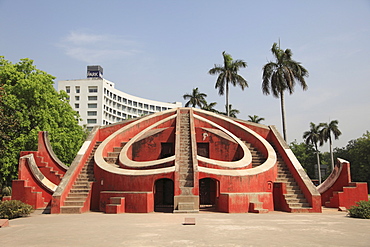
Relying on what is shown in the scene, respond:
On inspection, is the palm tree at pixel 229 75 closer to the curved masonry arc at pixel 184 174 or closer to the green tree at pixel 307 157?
the curved masonry arc at pixel 184 174

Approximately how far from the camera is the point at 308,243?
231 inches

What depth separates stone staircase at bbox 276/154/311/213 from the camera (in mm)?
12383

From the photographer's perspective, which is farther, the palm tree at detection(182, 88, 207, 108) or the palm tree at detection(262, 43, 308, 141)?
the palm tree at detection(182, 88, 207, 108)

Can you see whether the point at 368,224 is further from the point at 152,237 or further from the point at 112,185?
the point at 112,185

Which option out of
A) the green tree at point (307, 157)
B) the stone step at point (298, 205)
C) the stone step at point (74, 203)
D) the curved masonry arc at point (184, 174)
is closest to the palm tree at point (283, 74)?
the curved masonry arc at point (184, 174)

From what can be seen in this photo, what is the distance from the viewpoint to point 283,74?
22.7 meters

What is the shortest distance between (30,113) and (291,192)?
14798mm

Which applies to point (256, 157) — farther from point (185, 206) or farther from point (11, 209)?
point (11, 209)

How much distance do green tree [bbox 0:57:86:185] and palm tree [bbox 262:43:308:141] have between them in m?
12.9

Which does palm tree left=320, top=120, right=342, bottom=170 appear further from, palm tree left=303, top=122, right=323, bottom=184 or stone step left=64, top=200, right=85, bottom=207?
stone step left=64, top=200, right=85, bottom=207

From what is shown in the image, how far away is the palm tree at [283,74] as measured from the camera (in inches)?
883

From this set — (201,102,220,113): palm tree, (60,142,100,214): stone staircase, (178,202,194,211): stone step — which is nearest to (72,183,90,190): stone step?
(60,142,100,214): stone staircase

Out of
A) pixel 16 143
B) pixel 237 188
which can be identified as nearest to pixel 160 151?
pixel 237 188

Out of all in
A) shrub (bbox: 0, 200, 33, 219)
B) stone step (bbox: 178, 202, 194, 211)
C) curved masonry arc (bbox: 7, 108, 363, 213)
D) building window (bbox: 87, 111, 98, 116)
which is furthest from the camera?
building window (bbox: 87, 111, 98, 116)
